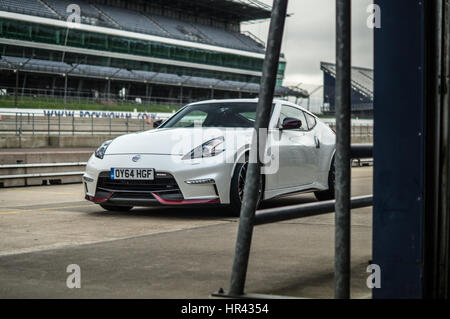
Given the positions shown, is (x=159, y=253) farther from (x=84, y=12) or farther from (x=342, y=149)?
(x=84, y=12)

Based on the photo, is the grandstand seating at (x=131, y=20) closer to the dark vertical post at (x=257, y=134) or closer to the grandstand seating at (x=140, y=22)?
the grandstand seating at (x=140, y=22)

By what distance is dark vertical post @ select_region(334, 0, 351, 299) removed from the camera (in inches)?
120

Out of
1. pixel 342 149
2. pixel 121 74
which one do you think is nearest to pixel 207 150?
pixel 342 149

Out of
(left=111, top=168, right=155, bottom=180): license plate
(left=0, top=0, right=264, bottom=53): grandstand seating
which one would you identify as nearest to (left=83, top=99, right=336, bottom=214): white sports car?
(left=111, top=168, right=155, bottom=180): license plate

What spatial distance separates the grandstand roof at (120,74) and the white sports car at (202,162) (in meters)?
45.6

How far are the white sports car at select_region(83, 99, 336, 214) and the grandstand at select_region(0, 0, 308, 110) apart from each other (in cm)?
4166

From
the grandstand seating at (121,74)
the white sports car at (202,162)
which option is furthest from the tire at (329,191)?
the grandstand seating at (121,74)

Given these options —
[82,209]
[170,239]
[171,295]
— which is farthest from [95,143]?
[171,295]

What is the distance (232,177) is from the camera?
7172mm

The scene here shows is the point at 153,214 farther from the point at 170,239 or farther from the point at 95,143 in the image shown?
the point at 95,143

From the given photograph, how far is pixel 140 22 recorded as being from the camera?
2697 inches

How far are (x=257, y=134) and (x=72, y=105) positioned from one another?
47405mm

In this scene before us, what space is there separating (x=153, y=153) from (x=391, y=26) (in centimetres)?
455

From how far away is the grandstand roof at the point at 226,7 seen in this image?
7625cm
